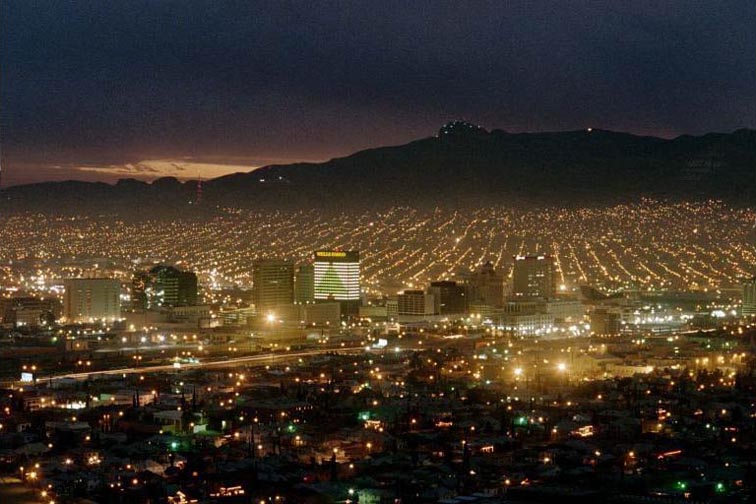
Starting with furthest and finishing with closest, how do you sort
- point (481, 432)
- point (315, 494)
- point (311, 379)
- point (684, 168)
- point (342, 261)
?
point (684, 168)
point (342, 261)
point (311, 379)
point (481, 432)
point (315, 494)

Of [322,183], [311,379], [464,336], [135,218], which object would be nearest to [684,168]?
[322,183]

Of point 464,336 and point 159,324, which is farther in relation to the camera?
point 159,324

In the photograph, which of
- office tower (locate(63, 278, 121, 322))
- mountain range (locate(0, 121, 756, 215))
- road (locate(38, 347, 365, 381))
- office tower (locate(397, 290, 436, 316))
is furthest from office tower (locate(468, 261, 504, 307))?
mountain range (locate(0, 121, 756, 215))

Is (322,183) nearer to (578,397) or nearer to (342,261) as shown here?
(342,261)

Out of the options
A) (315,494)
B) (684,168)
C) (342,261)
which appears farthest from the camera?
(684,168)

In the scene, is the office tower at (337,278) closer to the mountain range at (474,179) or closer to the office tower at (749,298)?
the office tower at (749,298)

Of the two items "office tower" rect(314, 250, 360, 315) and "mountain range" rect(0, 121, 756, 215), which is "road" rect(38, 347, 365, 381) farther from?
"mountain range" rect(0, 121, 756, 215)

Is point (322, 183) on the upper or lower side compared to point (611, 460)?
upper
